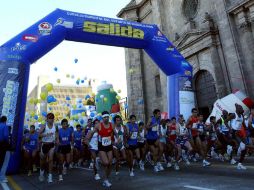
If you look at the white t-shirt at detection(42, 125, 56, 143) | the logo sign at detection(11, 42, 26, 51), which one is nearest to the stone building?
the white t-shirt at detection(42, 125, 56, 143)

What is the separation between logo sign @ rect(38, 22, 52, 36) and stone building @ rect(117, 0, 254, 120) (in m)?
9.85

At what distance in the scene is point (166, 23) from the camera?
22125 mm

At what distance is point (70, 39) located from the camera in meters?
13.5

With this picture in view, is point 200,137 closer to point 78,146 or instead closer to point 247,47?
point 78,146

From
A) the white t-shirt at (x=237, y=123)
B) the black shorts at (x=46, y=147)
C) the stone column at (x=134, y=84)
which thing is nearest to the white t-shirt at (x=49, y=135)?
the black shorts at (x=46, y=147)

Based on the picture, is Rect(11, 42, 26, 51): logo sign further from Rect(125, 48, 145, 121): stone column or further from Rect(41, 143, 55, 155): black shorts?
Rect(125, 48, 145, 121): stone column

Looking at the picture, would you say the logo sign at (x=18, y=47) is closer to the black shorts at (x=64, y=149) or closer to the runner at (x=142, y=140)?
the black shorts at (x=64, y=149)

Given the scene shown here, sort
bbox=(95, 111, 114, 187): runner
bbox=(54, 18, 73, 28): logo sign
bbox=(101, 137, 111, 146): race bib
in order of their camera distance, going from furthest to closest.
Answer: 1. bbox=(54, 18, 73, 28): logo sign
2. bbox=(101, 137, 111, 146): race bib
3. bbox=(95, 111, 114, 187): runner

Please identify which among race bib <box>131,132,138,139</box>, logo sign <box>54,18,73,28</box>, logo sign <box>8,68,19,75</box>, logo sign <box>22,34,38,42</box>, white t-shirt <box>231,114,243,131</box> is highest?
logo sign <box>54,18,73,28</box>

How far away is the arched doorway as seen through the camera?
17661 mm

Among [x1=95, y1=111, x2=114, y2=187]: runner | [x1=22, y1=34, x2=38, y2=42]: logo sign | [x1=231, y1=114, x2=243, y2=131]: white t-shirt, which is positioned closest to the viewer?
[x1=95, y1=111, x2=114, y2=187]: runner

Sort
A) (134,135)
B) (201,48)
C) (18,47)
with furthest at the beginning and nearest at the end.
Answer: (201,48), (18,47), (134,135)

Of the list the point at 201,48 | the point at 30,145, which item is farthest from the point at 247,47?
the point at 30,145

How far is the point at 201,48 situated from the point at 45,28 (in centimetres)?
1030
